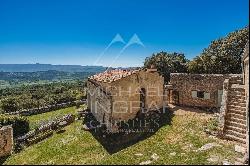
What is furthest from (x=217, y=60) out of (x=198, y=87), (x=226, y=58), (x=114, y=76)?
(x=114, y=76)

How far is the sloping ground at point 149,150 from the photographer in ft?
48.0

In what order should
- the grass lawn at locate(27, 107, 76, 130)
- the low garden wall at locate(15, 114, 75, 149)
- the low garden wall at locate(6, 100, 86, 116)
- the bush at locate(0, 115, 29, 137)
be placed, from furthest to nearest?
1. the low garden wall at locate(6, 100, 86, 116)
2. the grass lawn at locate(27, 107, 76, 130)
3. the bush at locate(0, 115, 29, 137)
4. the low garden wall at locate(15, 114, 75, 149)

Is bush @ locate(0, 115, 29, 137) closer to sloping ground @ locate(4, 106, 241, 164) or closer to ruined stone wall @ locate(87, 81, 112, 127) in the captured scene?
sloping ground @ locate(4, 106, 241, 164)

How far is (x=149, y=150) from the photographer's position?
54.4ft

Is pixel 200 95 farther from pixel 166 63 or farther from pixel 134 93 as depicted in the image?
pixel 166 63

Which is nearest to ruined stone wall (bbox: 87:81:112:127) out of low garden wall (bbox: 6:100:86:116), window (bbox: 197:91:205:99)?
window (bbox: 197:91:205:99)

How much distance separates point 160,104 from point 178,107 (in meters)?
2.21

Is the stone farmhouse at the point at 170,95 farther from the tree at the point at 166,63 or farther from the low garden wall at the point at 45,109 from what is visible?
the tree at the point at 166,63

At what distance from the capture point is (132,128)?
837 inches

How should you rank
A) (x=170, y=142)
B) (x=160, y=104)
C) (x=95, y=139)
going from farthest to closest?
(x=160, y=104), (x=95, y=139), (x=170, y=142)

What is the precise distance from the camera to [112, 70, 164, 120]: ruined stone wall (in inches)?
856

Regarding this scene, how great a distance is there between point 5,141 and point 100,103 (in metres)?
8.09

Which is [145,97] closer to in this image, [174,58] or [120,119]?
[120,119]

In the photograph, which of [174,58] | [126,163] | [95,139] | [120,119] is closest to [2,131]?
[95,139]
